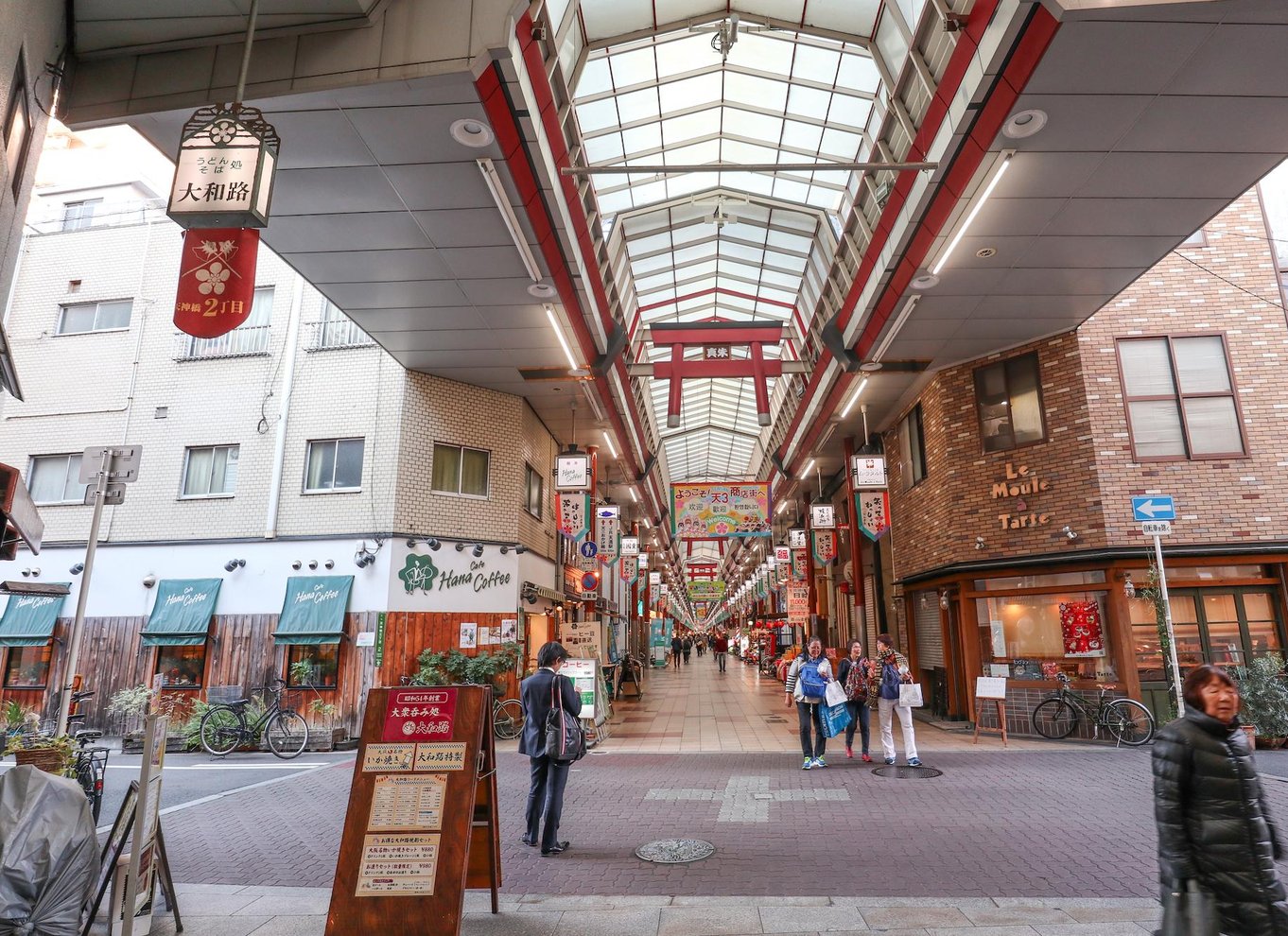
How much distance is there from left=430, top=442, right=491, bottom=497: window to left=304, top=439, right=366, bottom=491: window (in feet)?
4.83

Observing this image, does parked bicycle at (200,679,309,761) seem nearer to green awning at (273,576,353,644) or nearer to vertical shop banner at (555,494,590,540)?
green awning at (273,576,353,644)

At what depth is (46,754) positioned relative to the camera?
570cm

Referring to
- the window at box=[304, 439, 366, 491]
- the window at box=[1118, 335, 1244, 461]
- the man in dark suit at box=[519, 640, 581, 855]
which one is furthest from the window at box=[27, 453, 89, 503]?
the window at box=[1118, 335, 1244, 461]

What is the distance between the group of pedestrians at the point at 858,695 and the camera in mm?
10250

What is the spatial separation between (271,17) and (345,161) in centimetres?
152

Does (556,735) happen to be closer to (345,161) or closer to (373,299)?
(345,161)

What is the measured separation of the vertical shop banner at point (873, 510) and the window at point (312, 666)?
10.3 meters

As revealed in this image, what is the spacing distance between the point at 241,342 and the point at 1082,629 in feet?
55.3

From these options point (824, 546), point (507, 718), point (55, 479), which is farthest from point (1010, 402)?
point (55, 479)

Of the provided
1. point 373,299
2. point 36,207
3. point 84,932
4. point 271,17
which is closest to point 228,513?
point 373,299

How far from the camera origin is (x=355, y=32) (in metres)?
6.83

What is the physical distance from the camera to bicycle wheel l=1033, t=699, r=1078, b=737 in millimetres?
12164

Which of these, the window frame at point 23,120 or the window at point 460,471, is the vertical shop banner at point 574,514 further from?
the window frame at point 23,120

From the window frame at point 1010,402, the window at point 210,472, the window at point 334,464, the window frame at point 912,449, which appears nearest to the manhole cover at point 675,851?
the window frame at point 1010,402
